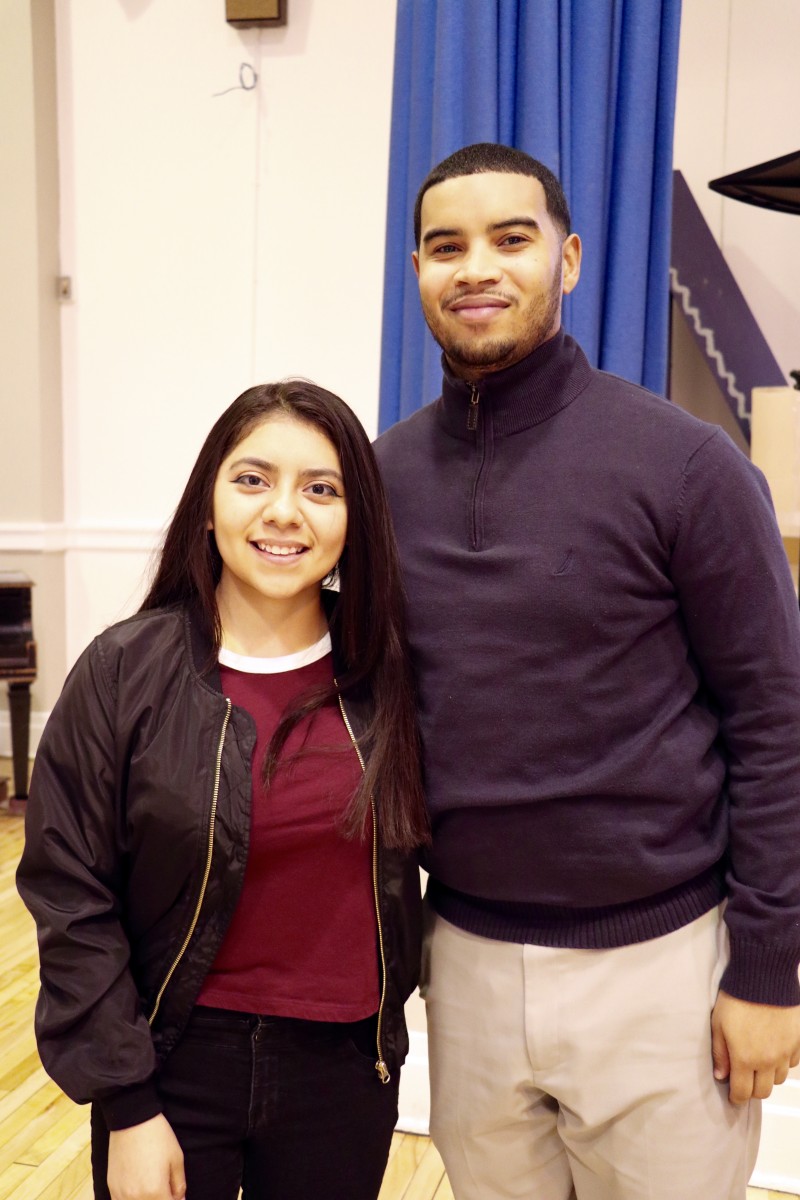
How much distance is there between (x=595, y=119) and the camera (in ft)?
6.79

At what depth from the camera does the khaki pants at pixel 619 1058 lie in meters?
1.19

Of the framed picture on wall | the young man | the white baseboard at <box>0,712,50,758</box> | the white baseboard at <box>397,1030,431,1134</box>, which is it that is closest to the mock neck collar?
the young man

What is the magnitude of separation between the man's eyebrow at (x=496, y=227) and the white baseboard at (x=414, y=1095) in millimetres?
1481

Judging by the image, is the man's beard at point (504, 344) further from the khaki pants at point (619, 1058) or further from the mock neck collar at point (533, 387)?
the khaki pants at point (619, 1058)

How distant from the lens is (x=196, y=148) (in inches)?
158

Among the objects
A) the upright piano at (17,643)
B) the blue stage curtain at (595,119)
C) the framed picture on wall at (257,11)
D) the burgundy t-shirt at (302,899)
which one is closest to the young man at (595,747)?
the burgundy t-shirt at (302,899)

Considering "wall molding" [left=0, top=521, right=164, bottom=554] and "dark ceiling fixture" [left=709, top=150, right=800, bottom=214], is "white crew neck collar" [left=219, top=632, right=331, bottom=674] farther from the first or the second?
"wall molding" [left=0, top=521, right=164, bottom=554]

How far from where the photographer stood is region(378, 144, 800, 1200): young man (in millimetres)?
1158

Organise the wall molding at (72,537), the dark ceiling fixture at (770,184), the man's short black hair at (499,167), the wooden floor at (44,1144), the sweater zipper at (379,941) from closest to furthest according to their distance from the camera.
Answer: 1. the sweater zipper at (379,941)
2. the man's short black hair at (499,167)
3. the wooden floor at (44,1144)
4. the dark ceiling fixture at (770,184)
5. the wall molding at (72,537)

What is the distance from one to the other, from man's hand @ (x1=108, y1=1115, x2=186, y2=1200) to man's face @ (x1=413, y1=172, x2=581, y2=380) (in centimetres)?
88

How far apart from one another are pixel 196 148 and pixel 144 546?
150cm

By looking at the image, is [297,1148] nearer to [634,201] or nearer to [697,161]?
[634,201]

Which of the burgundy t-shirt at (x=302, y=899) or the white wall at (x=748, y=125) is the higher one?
the white wall at (x=748, y=125)

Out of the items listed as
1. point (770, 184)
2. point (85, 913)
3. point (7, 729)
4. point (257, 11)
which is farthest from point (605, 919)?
point (7, 729)
